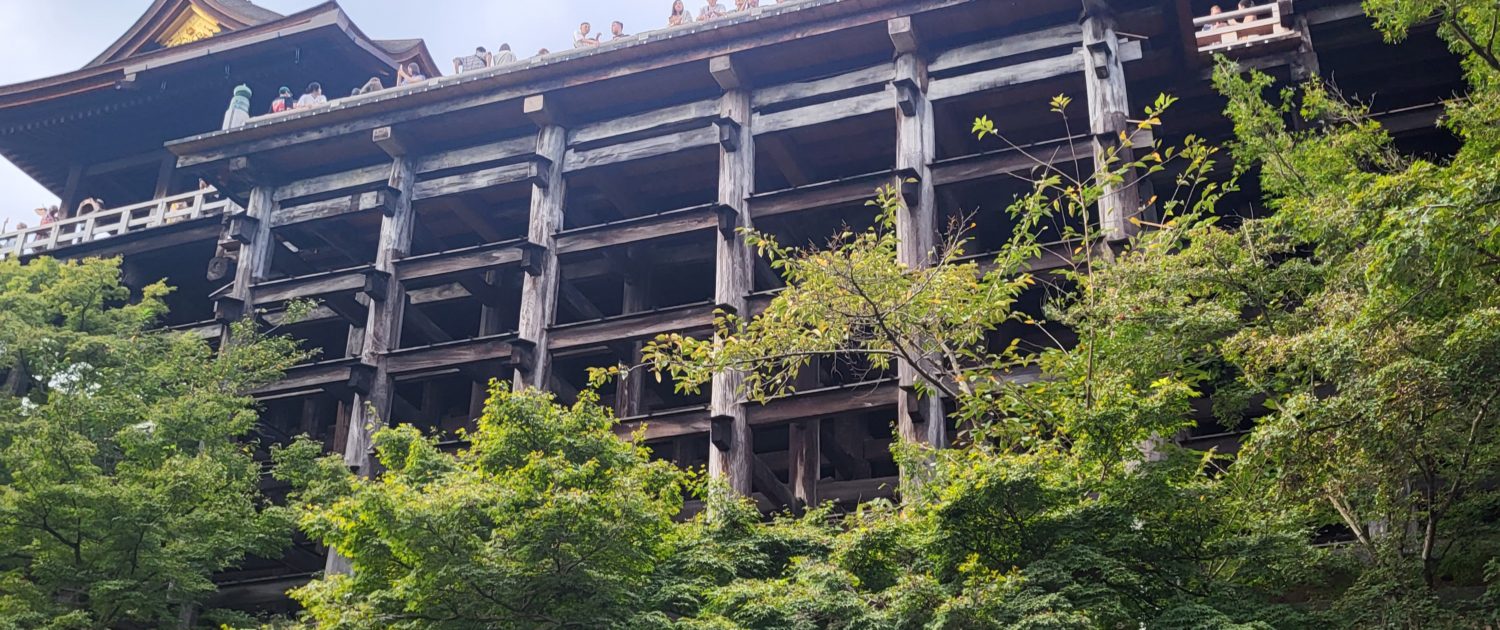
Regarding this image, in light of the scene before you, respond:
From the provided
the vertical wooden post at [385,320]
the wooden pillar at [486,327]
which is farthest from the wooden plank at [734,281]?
the vertical wooden post at [385,320]

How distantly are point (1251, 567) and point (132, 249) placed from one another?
1037 inches

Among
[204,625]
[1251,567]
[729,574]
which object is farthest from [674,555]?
[204,625]

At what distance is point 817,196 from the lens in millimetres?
22422

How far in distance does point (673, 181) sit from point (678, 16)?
407 cm

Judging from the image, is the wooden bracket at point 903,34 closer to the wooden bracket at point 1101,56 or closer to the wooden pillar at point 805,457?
the wooden bracket at point 1101,56

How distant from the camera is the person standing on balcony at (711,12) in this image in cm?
2386

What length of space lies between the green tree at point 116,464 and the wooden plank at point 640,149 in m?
6.21

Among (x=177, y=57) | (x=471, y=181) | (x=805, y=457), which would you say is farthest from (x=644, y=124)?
(x=177, y=57)

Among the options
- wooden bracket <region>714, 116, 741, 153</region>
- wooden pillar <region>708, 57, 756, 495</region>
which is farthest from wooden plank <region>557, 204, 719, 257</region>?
wooden bracket <region>714, 116, 741, 153</region>

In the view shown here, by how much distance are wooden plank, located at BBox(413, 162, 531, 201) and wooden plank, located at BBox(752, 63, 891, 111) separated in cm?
479

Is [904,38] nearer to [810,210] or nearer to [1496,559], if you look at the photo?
[810,210]

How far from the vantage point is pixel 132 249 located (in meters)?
30.5

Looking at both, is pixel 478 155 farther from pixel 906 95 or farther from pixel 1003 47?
pixel 1003 47

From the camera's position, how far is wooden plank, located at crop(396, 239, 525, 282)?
24.5m
